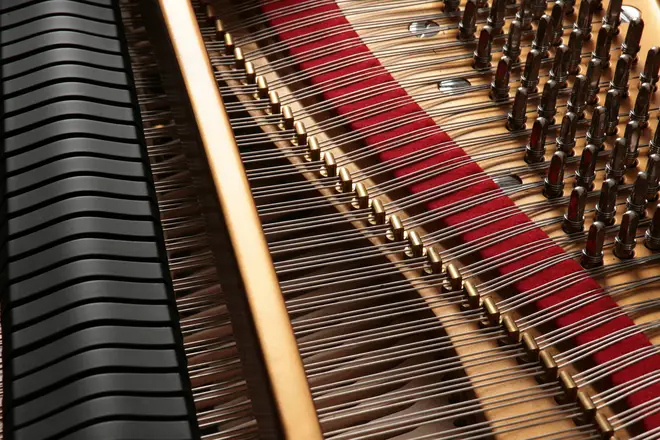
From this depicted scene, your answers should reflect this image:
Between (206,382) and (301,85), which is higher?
(301,85)

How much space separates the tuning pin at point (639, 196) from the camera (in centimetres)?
159

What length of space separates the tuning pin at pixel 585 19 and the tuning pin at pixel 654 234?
19.6 inches

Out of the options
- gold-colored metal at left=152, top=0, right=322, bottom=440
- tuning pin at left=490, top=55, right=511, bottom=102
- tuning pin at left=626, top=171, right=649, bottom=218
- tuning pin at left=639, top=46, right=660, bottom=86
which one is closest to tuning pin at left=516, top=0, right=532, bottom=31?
tuning pin at left=490, top=55, right=511, bottom=102

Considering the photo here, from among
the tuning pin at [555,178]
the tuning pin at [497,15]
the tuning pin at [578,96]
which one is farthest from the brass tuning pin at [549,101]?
the tuning pin at [497,15]

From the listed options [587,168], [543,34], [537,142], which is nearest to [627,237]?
[587,168]

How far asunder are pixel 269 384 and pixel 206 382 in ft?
1.33

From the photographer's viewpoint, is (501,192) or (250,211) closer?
(250,211)

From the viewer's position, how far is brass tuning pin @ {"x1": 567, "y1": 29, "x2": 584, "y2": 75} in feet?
6.06

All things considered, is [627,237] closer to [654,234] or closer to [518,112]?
[654,234]

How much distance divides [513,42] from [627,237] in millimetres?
510

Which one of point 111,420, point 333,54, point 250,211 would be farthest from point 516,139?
point 111,420

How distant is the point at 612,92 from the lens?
172 centimetres

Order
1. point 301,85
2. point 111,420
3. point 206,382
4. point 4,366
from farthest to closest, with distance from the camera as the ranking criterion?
1. point 301,85
2. point 206,382
3. point 4,366
4. point 111,420

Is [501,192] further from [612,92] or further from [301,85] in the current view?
[301,85]
